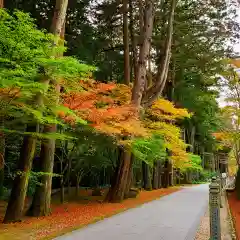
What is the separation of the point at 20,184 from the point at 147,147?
7231 mm

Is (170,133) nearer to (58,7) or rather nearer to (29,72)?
(58,7)

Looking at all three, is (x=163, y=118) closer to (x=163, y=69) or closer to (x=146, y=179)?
(x=163, y=69)

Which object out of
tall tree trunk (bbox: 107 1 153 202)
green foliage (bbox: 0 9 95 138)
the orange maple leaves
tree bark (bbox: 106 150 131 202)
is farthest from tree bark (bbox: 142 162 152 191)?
green foliage (bbox: 0 9 95 138)

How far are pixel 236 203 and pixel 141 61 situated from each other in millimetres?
8143

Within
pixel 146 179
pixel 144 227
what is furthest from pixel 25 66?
pixel 146 179

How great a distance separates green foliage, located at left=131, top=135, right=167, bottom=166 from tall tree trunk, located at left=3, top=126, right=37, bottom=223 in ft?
18.2

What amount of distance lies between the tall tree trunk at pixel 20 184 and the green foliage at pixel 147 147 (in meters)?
5.56

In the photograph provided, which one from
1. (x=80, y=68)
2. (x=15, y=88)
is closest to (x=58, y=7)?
(x=80, y=68)

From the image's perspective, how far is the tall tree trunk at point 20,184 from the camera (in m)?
11.5

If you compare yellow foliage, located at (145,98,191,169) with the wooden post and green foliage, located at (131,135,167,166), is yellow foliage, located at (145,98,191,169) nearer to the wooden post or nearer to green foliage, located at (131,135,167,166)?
green foliage, located at (131,135,167,166)

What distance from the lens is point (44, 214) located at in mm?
13031

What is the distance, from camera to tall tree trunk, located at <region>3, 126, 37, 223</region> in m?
11.5

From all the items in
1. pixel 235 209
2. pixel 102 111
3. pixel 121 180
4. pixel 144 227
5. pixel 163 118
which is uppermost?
pixel 163 118

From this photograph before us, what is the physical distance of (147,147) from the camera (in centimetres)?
1750
